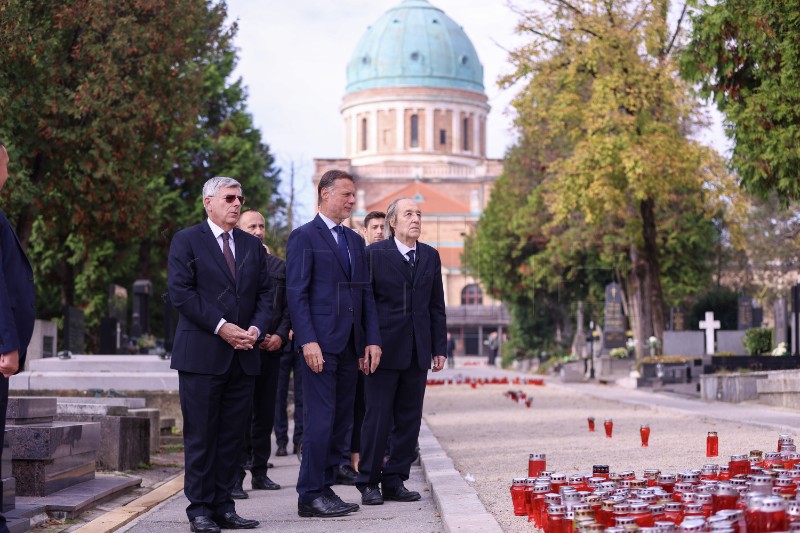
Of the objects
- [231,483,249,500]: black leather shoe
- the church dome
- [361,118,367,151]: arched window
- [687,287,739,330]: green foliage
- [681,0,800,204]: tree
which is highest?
the church dome

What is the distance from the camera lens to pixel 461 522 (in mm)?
7414

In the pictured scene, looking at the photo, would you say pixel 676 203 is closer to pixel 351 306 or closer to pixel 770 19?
pixel 770 19

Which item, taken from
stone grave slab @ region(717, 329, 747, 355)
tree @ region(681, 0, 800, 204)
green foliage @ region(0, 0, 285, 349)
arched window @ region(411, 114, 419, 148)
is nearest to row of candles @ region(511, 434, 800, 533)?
tree @ region(681, 0, 800, 204)

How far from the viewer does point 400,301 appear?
943 cm

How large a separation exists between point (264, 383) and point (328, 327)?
2233mm

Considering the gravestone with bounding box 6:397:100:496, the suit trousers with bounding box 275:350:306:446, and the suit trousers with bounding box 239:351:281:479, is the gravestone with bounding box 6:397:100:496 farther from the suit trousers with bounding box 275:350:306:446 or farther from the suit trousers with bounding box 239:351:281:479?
the suit trousers with bounding box 275:350:306:446

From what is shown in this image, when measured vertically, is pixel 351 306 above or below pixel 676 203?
below

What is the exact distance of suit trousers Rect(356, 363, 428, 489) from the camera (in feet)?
30.6

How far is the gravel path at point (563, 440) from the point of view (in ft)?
35.4

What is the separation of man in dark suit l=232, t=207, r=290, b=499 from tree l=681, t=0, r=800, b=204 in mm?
9060

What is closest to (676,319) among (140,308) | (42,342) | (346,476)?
(140,308)

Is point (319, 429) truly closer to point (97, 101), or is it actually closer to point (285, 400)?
point (285, 400)

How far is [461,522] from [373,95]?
119 m

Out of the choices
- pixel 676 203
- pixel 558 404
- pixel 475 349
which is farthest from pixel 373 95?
pixel 558 404
